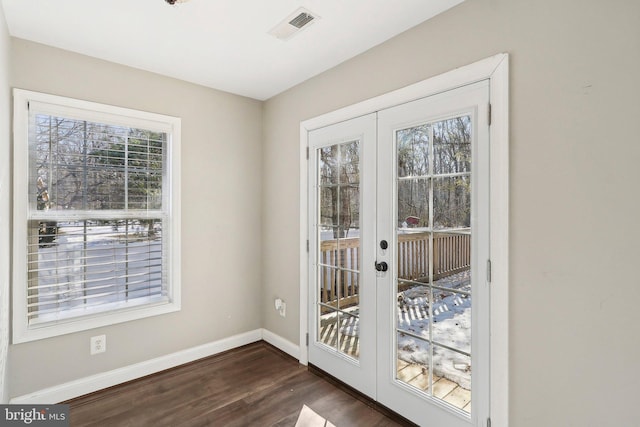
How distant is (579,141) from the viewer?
54.6 inches

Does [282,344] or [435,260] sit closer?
[435,260]

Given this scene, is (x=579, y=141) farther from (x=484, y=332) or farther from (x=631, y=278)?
(x=484, y=332)

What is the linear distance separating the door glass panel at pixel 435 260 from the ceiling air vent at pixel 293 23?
0.90 m

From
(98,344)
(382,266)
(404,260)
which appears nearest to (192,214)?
(98,344)

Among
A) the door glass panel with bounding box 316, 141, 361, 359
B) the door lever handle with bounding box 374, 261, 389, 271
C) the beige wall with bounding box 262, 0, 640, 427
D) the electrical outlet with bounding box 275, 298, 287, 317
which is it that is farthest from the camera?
the electrical outlet with bounding box 275, 298, 287, 317

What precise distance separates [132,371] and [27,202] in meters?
1.50

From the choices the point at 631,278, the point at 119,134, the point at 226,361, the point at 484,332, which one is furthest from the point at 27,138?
the point at 631,278

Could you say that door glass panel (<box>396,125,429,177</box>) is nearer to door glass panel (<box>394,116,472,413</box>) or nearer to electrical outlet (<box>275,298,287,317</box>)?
door glass panel (<box>394,116,472,413</box>)

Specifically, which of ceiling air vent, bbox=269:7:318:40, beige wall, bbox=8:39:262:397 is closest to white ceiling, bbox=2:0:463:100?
ceiling air vent, bbox=269:7:318:40

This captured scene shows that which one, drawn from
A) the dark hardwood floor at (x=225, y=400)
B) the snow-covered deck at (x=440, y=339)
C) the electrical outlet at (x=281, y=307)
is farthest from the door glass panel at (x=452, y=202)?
the electrical outlet at (x=281, y=307)

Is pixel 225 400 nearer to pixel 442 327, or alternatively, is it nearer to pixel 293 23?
pixel 442 327

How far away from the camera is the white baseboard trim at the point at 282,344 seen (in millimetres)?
2969

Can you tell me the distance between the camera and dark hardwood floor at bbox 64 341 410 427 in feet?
6.89

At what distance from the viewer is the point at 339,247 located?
8.41ft
